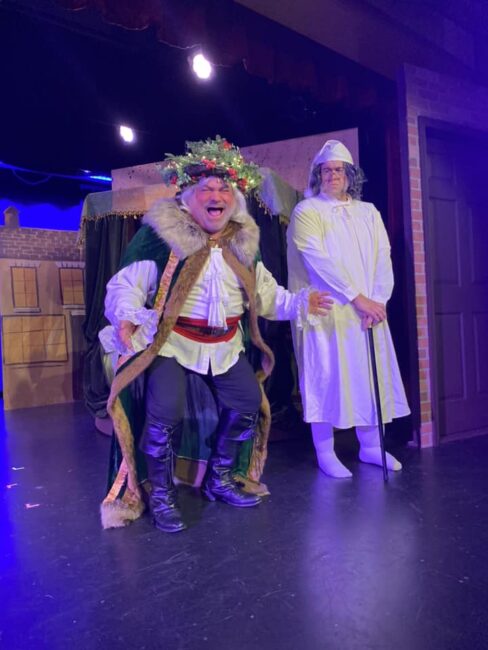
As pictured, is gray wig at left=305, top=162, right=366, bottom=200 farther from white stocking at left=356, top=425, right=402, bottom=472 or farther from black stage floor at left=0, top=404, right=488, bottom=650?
black stage floor at left=0, top=404, right=488, bottom=650

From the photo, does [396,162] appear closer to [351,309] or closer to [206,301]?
[351,309]

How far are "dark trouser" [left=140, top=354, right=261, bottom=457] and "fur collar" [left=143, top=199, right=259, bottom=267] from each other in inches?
19.2

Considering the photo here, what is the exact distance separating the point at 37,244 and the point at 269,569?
5.55 metres

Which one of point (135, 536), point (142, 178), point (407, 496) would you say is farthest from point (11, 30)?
point (407, 496)

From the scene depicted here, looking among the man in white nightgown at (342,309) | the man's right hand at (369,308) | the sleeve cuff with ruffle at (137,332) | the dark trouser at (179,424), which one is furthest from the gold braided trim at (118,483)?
the man's right hand at (369,308)

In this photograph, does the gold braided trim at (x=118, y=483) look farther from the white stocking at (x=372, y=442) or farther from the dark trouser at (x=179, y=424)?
the white stocking at (x=372, y=442)

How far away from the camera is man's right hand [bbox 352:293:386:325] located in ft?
9.52

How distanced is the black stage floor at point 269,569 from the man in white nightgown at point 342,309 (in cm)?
32

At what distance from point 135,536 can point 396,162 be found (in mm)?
3026

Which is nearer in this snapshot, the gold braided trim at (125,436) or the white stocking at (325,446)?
the gold braided trim at (125,436)

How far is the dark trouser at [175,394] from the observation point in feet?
7.65

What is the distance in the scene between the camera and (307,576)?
5.97 ft

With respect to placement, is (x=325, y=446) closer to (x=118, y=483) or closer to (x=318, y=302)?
(x=318, y=302)

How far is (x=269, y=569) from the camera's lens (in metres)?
1.88
